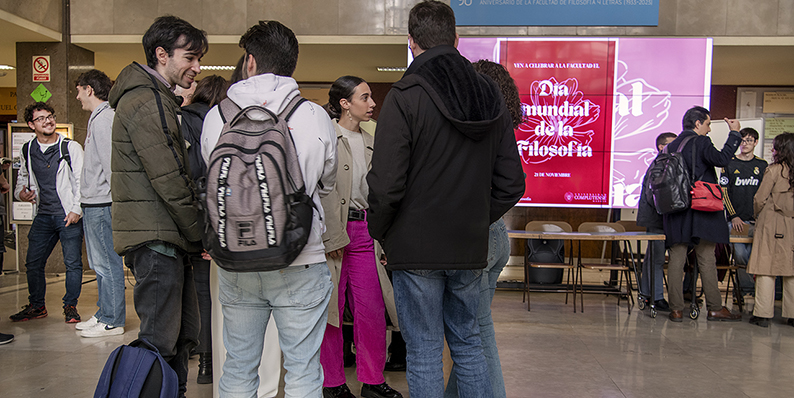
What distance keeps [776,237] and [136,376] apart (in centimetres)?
501

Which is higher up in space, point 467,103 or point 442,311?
point 467,103

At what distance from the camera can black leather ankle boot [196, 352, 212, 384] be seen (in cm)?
310

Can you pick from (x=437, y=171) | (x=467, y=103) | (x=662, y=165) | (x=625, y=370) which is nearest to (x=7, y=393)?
(x=437, y=171)

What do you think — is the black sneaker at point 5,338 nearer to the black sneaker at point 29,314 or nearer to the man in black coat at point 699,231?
the black sneaker at point 29,314

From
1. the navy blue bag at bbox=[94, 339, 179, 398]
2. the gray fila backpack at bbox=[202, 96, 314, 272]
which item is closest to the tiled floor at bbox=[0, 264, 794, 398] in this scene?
the navy blue bag at bbox=[94, 339, 179, 398]

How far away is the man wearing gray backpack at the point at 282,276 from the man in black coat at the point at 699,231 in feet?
13.4

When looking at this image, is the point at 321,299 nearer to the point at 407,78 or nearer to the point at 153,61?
the point at 407,78

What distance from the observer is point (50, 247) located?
4.57 m

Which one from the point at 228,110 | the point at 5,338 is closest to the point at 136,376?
the point at 228,110

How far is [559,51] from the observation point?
21.2 ft

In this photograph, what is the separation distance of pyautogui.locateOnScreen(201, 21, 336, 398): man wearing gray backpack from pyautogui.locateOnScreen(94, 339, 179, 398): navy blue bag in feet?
0.99

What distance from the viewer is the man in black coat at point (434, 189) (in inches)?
71.7

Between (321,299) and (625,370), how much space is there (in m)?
2.46

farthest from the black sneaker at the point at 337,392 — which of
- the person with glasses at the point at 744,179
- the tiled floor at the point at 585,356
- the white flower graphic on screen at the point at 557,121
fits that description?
the person with glasses at the point at 744,179
